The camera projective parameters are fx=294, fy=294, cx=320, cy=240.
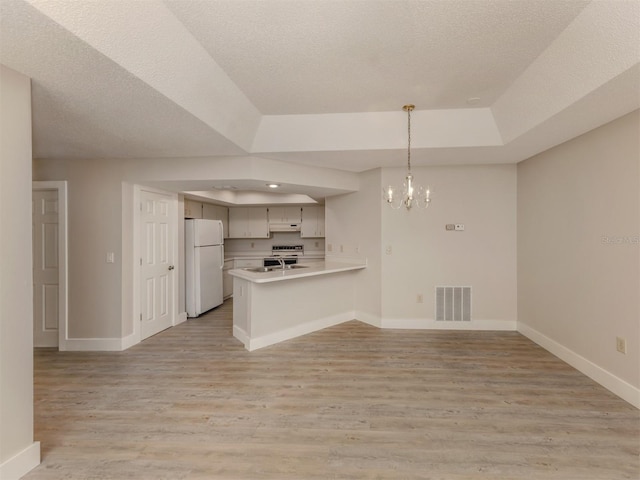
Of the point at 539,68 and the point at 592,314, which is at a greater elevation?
the point at 539,68

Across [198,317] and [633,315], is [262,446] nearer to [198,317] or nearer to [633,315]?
[633,315]

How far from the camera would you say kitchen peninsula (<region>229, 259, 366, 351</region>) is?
3547mm

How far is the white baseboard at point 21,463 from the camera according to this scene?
1585 millimetres

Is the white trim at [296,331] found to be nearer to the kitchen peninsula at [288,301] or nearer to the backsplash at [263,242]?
the kitchen peninsula at [288,301]

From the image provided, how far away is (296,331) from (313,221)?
316 cm

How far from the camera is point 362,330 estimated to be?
419 cm

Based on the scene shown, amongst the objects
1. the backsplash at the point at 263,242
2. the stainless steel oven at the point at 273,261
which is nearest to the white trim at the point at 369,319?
the stainless steel oven at the point at 273,261

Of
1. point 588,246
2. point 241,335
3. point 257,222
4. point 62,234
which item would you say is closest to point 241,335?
point 241,335

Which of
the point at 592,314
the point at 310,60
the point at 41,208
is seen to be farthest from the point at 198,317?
the point at 592,314

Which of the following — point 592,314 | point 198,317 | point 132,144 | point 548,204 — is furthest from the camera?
point 198,317

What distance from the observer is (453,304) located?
4.23 meters

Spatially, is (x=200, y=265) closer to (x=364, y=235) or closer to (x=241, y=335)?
(x=241, y=335)

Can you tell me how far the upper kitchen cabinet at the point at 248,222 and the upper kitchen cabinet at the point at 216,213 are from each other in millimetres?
117

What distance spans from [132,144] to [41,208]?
162cm
